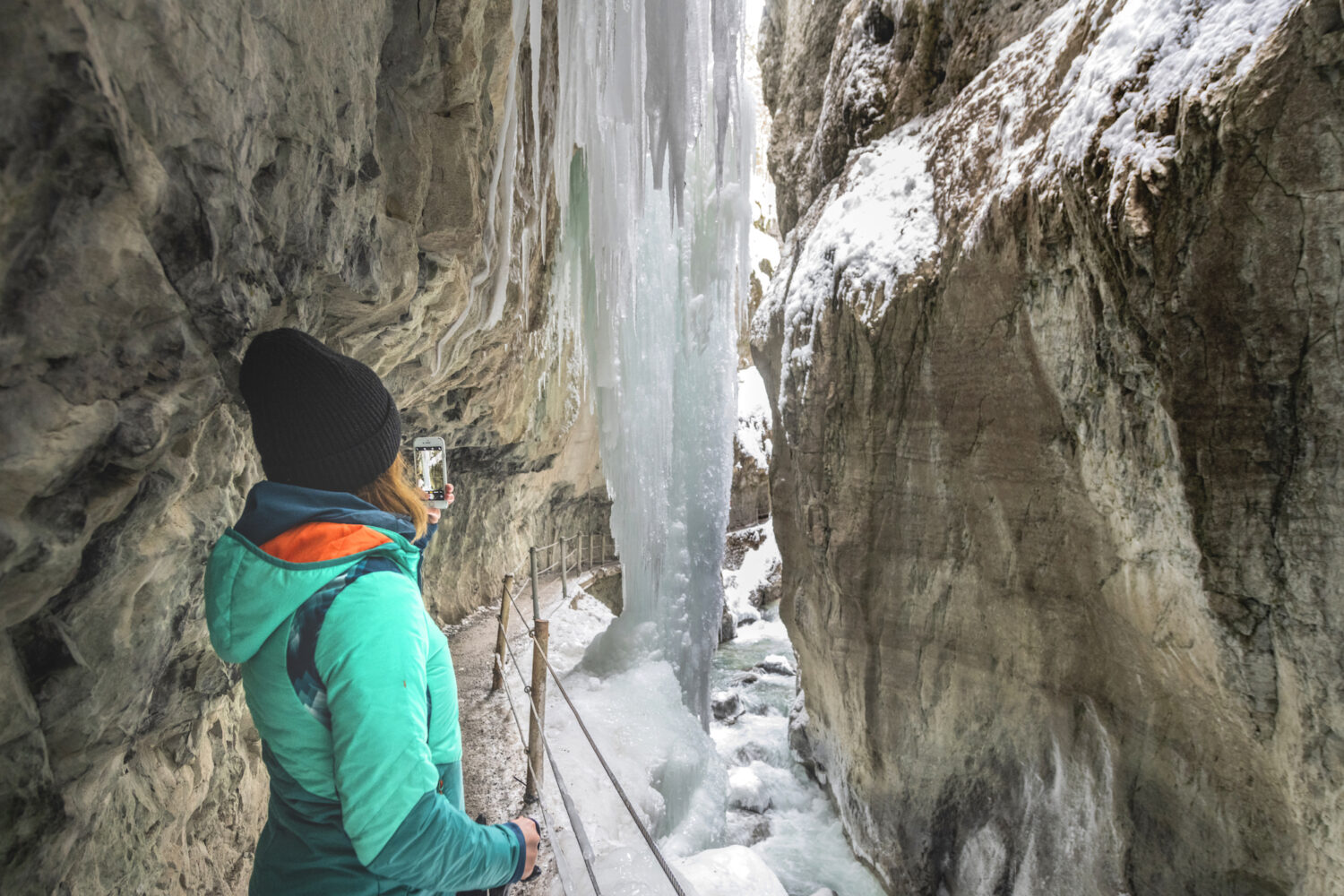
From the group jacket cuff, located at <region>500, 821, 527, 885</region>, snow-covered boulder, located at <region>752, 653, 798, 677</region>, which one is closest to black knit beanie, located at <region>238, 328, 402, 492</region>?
jacket cuff, located at <region>500, 821, 527, 885</region>

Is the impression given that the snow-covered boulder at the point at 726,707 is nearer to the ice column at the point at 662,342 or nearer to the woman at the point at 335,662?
the ice column at the point at 662,342

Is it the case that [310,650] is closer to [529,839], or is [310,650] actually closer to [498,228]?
[529,839]

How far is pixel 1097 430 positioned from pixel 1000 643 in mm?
1638

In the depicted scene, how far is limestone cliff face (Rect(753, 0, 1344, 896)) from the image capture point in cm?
220

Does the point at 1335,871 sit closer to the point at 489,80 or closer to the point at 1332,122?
the point at 1332,122

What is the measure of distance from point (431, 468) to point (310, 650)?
1.46 m

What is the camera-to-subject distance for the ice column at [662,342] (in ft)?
19.7

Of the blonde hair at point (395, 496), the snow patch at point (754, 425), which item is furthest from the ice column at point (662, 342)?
the snow patch at point (754, 425)

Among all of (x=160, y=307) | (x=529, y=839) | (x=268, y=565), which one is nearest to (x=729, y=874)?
(x=529, y=839)

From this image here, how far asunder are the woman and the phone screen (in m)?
1.16

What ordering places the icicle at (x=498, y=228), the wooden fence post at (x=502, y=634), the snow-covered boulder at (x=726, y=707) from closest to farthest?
the icicle at (x=498, y=228) → the wooden fence post at (x=502, y=634) → the snow-covered boulder at (x=726, y=707)

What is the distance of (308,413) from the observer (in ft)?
3.46

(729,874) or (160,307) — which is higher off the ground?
(160,307)

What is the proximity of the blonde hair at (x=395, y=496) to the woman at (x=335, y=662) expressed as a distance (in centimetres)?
5
